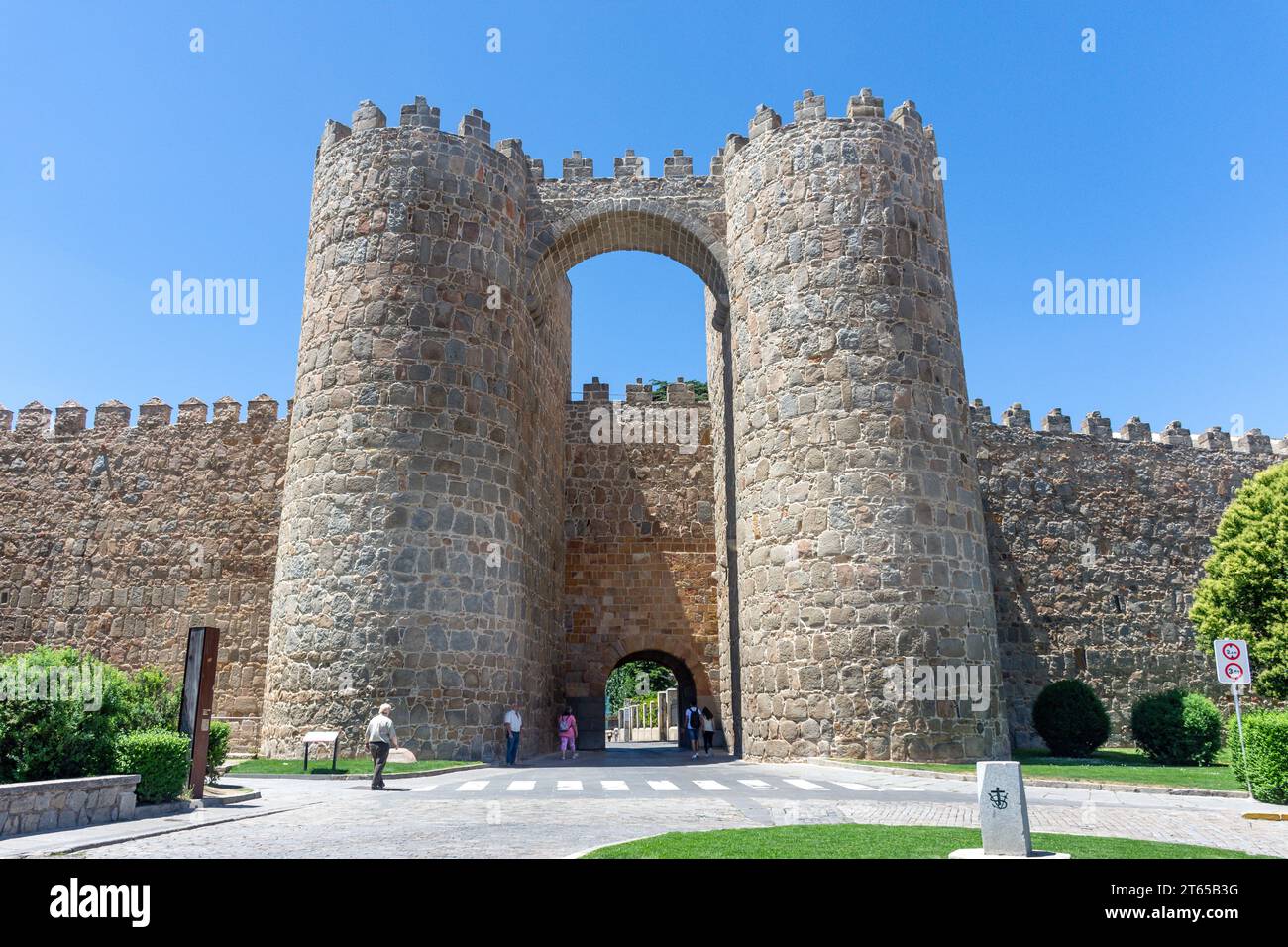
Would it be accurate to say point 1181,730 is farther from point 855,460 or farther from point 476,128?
point 476,128

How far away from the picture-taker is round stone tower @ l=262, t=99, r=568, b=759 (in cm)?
1814

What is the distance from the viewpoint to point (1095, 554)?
1054 inches

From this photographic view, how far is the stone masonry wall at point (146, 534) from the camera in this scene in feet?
81.8

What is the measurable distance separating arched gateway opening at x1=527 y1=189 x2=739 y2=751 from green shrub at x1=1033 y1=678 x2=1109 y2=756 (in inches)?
296

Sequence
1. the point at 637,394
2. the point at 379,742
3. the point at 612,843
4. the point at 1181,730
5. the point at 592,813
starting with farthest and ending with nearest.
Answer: the point at 637,394 < the point at 1181,730 < the point at 379,742 < the point at 592,813 < the point at 612,843

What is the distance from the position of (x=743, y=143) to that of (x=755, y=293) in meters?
4.50

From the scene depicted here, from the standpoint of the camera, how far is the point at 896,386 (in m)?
19.1

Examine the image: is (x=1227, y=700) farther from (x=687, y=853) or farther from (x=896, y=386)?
(x=687, y=853)

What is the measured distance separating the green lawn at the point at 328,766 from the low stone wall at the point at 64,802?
A: 240 inches

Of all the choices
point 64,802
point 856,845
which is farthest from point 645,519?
point 856,845

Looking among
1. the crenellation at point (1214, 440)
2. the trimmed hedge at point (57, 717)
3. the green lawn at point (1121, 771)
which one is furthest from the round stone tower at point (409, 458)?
the crenellation at point (1214, 440)

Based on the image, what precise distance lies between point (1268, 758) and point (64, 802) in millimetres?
13843

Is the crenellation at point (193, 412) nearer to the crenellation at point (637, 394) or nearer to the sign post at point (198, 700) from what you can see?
the crenellation at point (637, 394)

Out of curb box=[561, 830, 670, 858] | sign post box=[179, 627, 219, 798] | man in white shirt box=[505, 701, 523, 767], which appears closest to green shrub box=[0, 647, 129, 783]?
sign post box=[179, 627, 219, 798]
